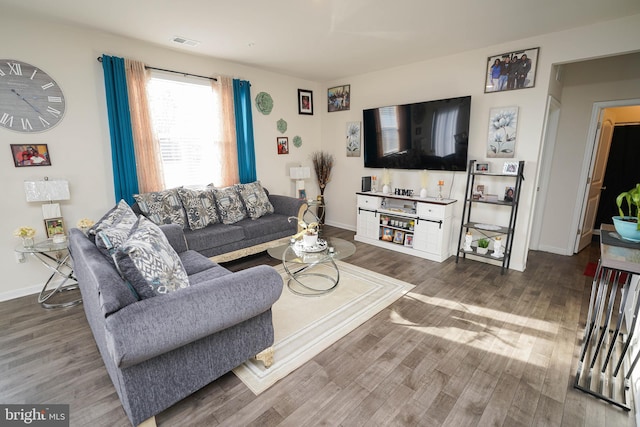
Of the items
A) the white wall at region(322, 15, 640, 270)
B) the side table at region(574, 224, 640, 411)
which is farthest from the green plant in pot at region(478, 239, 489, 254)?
the side table at region(574, 224, 640, 411)

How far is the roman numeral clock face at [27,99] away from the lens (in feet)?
9.09

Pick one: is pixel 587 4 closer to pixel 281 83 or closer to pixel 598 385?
pixel 598 385

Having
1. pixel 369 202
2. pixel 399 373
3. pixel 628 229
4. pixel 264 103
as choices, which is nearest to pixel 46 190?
pixel 264 103

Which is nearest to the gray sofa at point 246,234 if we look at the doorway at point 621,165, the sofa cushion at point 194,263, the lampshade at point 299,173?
the sofa cushion at point 194,263

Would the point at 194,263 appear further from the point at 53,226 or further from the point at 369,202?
the point at 369,202

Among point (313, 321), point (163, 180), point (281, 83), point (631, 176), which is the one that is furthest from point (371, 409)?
point (631, 176)

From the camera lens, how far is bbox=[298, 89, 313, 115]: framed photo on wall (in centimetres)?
532

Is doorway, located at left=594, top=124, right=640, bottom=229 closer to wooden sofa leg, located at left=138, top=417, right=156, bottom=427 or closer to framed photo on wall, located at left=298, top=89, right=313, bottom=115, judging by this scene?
framed photo on wall, located at left=298, top=89, right=313, bottom=115

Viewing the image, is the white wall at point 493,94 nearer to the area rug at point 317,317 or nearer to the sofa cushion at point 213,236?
the area rug at point 317,317

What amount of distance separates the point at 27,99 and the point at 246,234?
2.56 m

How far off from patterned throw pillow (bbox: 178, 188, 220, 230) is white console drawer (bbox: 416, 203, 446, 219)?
280 centimetres

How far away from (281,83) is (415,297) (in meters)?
4.05

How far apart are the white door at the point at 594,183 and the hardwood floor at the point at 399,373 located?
6.02 feet

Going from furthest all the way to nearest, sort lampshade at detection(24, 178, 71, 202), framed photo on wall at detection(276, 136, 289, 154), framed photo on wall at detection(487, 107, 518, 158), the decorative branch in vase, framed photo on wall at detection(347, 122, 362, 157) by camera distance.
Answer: the decorative branch in vase < framed photo on wall at detection(347, 122, 362, 157) < framed photo on wall at detection(276, 136, 289, 154) < framed photo on wall at detection(487, 107, 518, 158) < lampshade at detection(24, 178, 71, 202)
